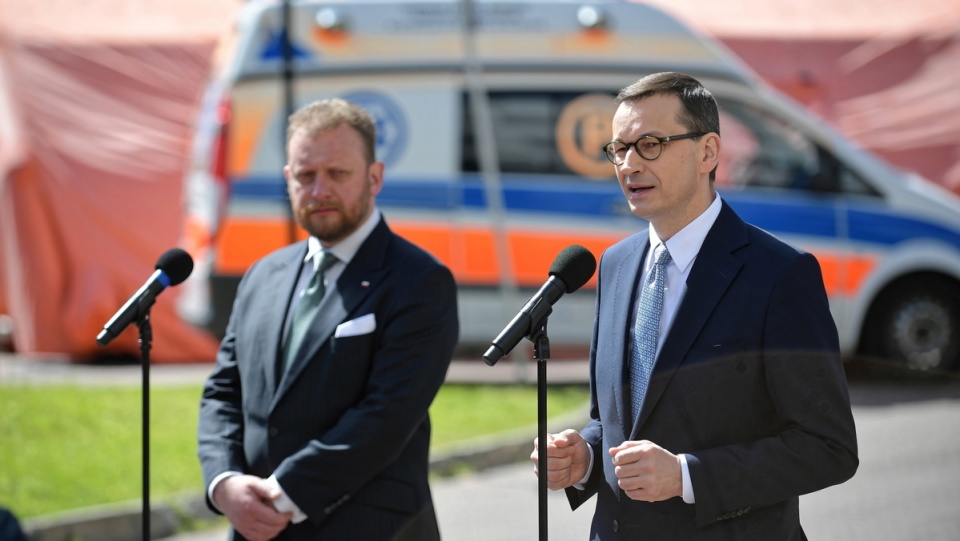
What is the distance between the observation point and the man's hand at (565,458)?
2688 millimetres

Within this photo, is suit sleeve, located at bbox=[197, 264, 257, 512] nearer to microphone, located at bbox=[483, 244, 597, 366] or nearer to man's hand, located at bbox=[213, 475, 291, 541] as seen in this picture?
man's hand, located at bbox=[213, 475, 291, 541]

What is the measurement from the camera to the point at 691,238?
8.59ft

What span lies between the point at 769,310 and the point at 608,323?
412 mm

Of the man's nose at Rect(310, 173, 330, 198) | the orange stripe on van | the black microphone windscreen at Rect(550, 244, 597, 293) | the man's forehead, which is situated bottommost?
the orange stripe on van

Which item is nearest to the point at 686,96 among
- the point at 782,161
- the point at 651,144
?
the point at 651,144

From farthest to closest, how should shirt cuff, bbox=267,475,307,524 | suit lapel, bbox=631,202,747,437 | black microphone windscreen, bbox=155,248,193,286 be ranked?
black microphone windscreen, bbox=155,248,193,286 → shirt cuff, bbox=267,475,307,524 → suit lapel, bbox=631,202,747,437

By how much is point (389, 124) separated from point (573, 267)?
23.4 feet

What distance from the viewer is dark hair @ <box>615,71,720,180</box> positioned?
2.57m

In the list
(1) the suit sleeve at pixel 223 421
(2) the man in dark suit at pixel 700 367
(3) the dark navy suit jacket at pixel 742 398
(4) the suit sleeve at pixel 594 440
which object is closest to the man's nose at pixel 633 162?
(2) the man in dark suit at pixel 700 367

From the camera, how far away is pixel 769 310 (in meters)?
2.46

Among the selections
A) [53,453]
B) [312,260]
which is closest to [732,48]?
[53,453]

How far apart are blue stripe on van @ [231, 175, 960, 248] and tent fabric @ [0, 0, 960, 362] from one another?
1.90m

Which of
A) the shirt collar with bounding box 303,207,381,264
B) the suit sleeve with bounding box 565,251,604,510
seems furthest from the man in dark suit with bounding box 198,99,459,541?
the suit sleeve with bounding box 565,251,604,510

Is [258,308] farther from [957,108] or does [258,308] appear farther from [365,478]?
[957,108]
